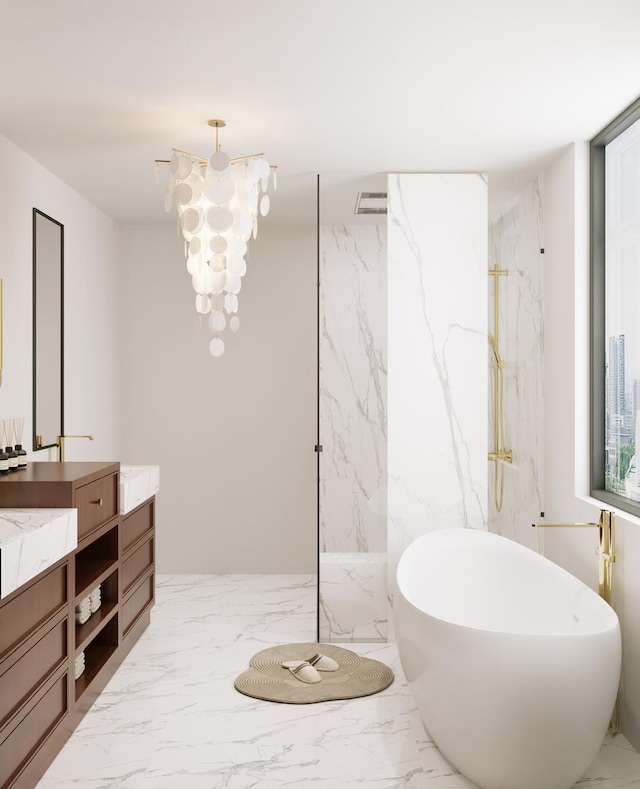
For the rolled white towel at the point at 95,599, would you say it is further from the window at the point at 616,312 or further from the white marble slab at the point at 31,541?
the window at the point at 616,312

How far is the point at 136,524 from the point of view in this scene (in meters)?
4.02

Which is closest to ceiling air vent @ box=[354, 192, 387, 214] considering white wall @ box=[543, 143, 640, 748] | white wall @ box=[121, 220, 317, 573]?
white wall @ box=[543, 143, 640, 748]

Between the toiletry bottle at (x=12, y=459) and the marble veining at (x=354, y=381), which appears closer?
the toiletry bottle at (x=12, y=459)

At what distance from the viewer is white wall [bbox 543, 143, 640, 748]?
3422 millimetres

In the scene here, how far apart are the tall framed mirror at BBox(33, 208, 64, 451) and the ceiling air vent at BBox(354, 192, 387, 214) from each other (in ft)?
5.35

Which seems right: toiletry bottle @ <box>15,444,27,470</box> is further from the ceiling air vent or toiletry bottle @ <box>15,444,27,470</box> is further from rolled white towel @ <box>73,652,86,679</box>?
the ceiling air vent

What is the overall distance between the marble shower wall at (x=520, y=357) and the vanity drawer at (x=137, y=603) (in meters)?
1.91

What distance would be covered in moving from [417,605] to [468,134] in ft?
6.92

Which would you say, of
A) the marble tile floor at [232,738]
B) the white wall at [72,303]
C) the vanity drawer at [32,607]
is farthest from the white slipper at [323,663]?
the white wall at [72,303]

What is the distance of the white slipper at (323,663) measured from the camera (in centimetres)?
370

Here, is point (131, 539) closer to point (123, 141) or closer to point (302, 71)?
point (123, 141)

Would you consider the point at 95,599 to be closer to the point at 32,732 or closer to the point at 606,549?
the point at 32,732

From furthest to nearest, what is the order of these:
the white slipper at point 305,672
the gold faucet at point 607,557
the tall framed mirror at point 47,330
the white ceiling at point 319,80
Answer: the tall framed mirror at point 47,330 < the white slipper at point 305,672 < the gold faucet at point 607,557 < the white ceiling at point 319,80

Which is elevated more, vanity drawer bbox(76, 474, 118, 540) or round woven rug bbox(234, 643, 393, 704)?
vanity drawer bbox(76, 474, 118, 540)
